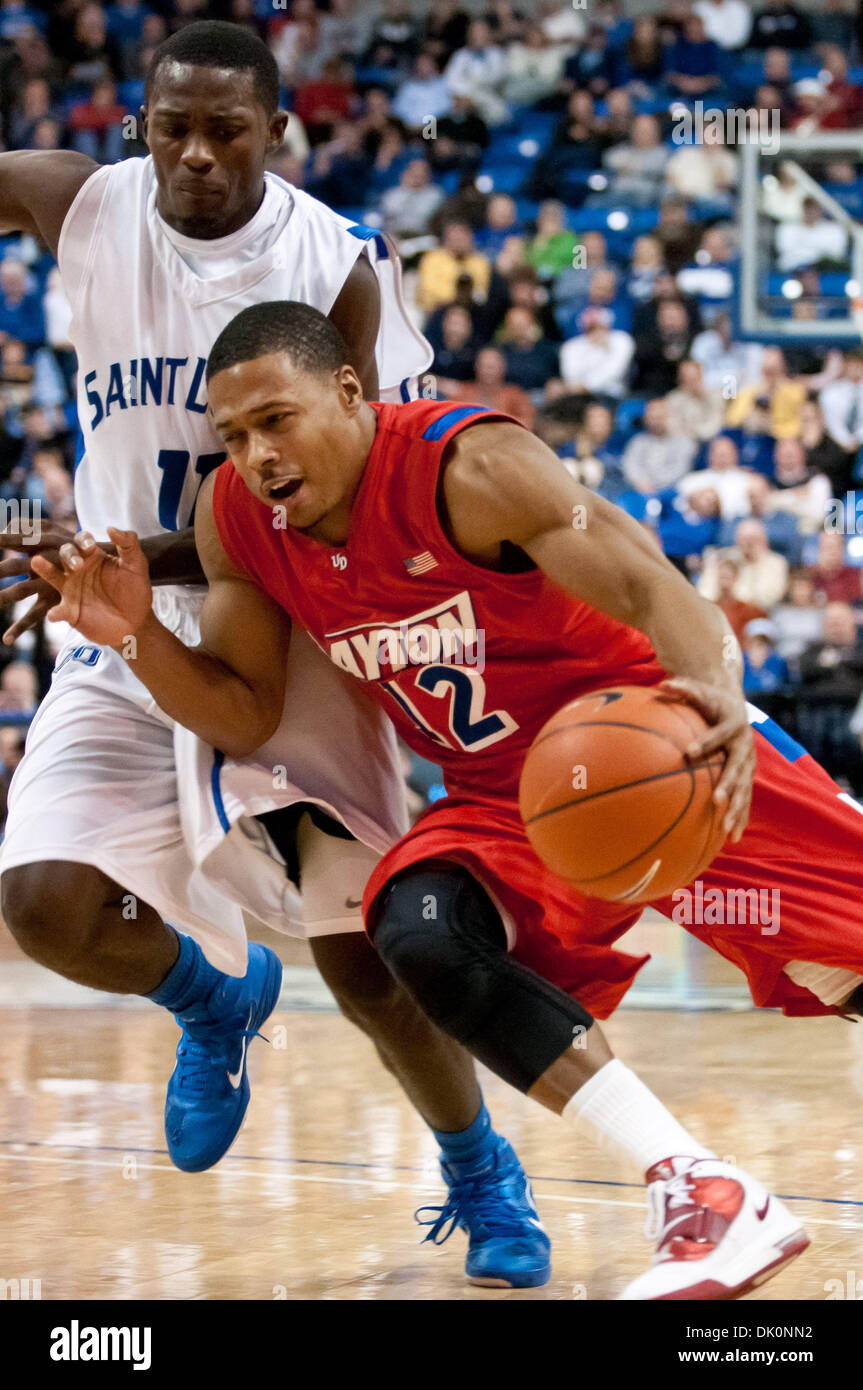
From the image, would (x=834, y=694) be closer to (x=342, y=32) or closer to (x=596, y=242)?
(x=596, y=242)

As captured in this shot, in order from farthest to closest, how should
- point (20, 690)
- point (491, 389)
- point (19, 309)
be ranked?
point (19, 309)
point (491, 389)
point (20, 690)

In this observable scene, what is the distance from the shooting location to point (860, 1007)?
304 centimetres

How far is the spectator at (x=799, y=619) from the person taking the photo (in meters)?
9.00

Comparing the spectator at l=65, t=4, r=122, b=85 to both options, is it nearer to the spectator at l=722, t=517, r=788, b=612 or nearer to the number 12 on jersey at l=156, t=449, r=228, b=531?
the spectator at l=722, t=517, r=788, b=612

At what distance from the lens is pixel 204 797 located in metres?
3.19

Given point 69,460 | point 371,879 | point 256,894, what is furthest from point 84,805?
point 69,460

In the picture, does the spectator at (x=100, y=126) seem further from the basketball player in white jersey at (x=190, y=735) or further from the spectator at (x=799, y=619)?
the basketball player in white jersey at (x=190, y=735)

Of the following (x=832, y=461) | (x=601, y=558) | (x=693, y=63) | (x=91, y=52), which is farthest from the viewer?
(x=91, y=52)

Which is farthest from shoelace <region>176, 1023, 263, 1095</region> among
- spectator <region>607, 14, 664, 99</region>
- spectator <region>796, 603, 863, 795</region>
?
spectator <region>607, 14, 664, 99</region>

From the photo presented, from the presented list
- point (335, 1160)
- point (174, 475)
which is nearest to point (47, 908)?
point (174, 475)

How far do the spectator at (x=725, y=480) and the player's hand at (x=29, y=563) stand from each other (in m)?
6.97

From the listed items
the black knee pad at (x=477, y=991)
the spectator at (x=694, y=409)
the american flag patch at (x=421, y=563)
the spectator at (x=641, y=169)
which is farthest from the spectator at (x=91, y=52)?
the black knee pad at (x=477, y=991)

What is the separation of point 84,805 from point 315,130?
11.6m

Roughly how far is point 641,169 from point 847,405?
3.29 meters
